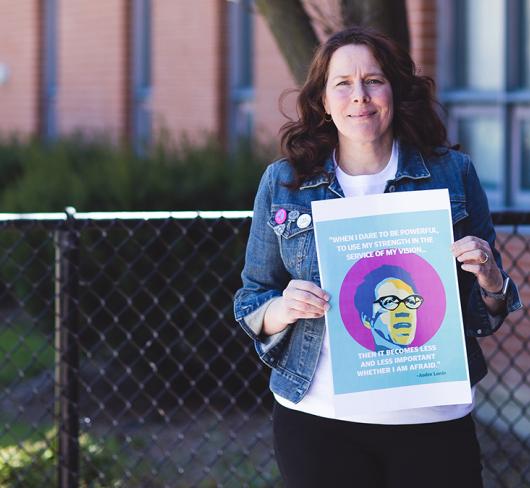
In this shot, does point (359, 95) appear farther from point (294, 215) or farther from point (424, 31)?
point (424, 31)

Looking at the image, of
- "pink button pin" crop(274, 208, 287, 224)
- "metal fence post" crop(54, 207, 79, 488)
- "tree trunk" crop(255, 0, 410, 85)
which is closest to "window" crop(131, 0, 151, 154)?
"tree trunk" crop(255, 0, 410, 85)

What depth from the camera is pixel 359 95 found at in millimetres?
2648

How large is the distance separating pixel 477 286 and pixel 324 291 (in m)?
0.38

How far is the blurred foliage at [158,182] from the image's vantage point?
22.1 feet

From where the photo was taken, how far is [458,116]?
23.5 ft

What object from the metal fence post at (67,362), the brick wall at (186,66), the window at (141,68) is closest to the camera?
the metal fence post at (67,362)

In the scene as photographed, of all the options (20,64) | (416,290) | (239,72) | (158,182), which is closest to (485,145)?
(158,182)

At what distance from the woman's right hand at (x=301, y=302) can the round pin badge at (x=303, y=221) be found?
0.15 m

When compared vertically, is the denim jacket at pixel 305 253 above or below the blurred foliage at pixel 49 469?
above

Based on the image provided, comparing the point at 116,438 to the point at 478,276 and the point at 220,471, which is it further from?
the point at 478,276

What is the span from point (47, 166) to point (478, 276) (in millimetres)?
6242

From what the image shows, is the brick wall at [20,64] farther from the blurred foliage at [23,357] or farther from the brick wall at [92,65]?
the blurred foliage at [23,357]

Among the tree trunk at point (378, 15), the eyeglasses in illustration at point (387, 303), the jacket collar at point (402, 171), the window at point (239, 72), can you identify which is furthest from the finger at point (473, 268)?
the window at point (239, 72)

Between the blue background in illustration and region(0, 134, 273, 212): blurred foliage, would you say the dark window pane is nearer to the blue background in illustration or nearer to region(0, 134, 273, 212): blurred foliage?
region(0, 134, 273, 212): blurred foliage
